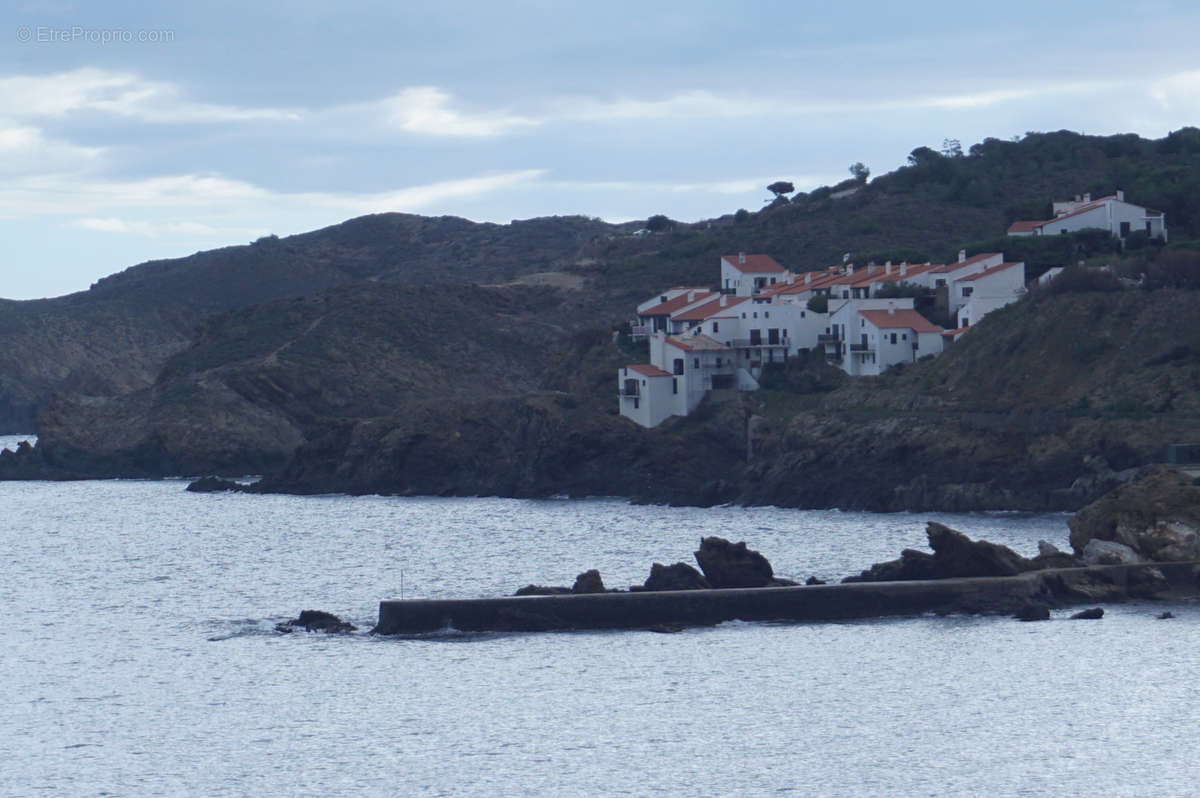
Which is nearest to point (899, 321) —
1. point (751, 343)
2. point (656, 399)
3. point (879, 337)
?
point (879, 337)

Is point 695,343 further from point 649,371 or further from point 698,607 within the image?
point 698,607

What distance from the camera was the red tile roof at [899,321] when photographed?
76.6 metres

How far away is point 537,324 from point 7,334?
228 feet

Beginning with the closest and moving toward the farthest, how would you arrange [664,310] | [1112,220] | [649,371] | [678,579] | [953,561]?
[678,579], [953,561], [649,371], [1112,220], [664,310]

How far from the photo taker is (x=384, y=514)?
75062 millimetres

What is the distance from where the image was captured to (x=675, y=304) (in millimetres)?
91250

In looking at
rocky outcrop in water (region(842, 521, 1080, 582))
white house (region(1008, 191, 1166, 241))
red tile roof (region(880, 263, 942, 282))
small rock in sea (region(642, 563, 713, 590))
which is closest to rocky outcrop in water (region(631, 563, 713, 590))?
small rock in sea (region(642, 563, 713, 590))

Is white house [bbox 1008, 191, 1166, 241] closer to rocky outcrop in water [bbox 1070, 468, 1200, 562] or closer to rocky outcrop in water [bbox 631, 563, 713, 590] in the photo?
rocky outcrop in water [bbox 1070, 468, 1200, 562]

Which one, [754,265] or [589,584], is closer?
[589,584]

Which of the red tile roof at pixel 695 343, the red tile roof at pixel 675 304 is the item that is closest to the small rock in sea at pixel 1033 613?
the red tile roof at pixel 695 343

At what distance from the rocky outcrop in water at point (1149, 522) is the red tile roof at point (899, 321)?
3378cm

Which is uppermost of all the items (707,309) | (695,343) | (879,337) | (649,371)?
(707,309)

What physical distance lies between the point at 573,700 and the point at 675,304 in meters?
59.4

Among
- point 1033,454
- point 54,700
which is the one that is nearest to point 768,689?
point 54,700
